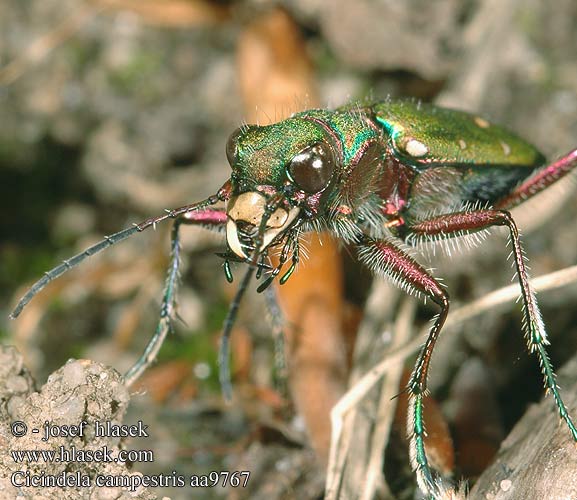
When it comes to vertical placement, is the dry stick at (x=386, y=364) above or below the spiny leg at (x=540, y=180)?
below

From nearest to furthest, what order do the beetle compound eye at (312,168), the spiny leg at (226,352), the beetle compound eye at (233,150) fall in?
the beetle compound eye at (312,168)
the beetle compound eye at (233,150)
the spiny leg at (226,352)

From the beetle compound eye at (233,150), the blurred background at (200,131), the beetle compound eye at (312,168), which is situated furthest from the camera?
the blurred background at (200,131)

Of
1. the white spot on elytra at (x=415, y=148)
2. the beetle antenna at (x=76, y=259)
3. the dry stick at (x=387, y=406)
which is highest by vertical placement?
the white spot on elytra at (x=415, y=148)

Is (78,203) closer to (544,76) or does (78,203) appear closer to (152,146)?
(152,146)

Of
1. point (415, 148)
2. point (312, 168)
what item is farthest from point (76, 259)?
point (415, 148)

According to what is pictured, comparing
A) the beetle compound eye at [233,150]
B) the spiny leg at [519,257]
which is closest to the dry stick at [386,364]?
the spiny leg at [519,257]

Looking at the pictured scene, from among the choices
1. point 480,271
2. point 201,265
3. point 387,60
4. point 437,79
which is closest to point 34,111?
point 201,265

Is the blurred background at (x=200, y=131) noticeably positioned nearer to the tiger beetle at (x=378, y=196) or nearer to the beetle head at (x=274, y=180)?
the tiger beetle at (x=378, y=196)

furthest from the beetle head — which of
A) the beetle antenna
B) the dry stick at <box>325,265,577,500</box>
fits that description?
the dry stick at <box>325,265,577,500</box>

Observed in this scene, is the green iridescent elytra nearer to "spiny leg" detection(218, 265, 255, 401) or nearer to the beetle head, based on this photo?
the beetle head
